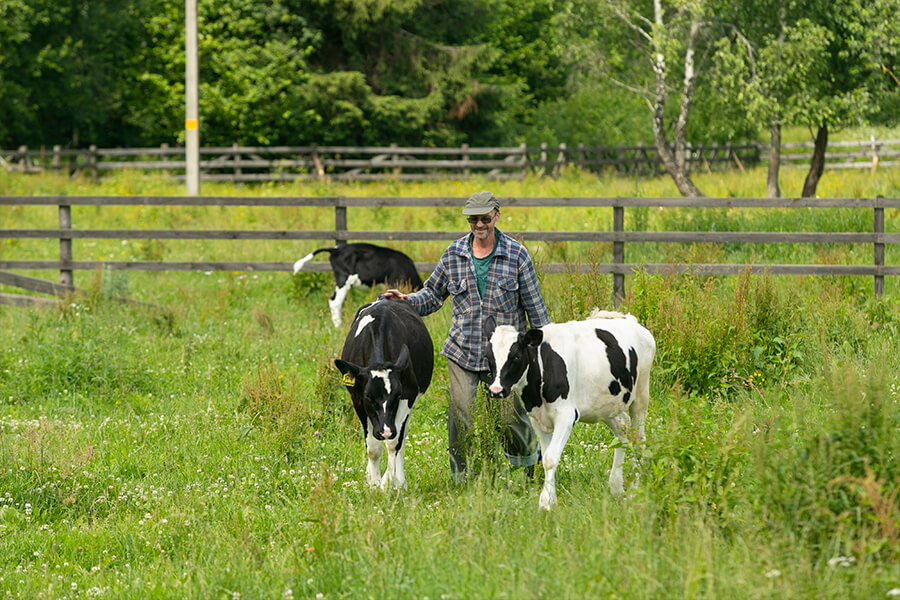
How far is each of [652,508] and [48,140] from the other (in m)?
34.8

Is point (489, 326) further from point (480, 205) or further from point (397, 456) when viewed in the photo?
point (397, 456)

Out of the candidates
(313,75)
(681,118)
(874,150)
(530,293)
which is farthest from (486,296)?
(874,150)

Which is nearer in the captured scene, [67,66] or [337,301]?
[337,301]

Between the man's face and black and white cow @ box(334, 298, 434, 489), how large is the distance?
80cm

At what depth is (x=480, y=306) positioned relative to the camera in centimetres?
612

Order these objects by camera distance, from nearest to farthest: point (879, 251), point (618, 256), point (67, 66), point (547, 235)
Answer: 1. point (879, 251)
2. point (618, 256)
3. point (547, 235)
4. point (67, 66)

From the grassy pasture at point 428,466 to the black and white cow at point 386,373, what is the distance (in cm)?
31

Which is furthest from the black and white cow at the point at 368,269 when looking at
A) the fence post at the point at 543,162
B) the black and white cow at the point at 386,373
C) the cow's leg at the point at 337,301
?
the fence post at the point at 543,162

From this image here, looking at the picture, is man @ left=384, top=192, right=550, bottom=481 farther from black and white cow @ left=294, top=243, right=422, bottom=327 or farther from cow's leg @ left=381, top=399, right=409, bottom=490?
black and white cow @ left=294, top=243, right=422, bottom=327

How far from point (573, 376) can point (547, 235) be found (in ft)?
22.0

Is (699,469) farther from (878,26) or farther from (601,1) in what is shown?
(601,1)

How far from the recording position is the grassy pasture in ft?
14.0

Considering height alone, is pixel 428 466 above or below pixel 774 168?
below

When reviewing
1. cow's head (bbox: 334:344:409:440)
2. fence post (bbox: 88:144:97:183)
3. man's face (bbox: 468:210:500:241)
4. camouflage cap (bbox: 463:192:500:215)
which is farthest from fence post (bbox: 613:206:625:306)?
fence post (bbox: 88:144:97:183)
